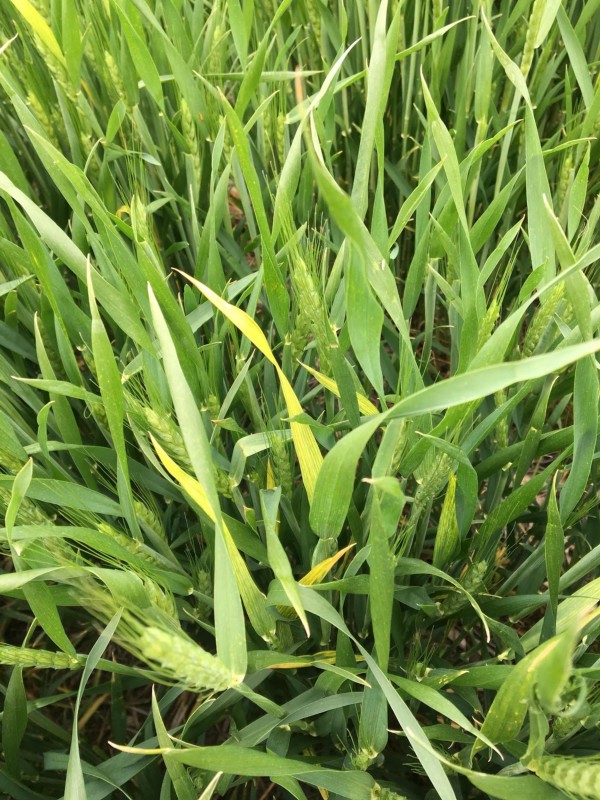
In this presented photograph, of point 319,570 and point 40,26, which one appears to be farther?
point 40,26

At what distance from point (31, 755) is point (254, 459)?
0.41m

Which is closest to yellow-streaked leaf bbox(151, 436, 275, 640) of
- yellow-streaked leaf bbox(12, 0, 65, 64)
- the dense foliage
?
the dense foliage

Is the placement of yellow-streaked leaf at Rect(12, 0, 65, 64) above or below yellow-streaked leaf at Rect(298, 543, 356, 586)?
above

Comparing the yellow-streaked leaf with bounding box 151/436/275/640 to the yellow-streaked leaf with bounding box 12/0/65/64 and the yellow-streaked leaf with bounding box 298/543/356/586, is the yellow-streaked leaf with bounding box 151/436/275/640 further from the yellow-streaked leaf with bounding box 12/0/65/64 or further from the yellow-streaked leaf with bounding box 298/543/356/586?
the yellow-streaked leaf with bounding box 12/0/65/64

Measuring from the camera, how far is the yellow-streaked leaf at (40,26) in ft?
1.89

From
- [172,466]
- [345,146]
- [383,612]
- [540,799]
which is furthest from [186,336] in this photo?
[345,146]

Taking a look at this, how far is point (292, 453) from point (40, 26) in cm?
50

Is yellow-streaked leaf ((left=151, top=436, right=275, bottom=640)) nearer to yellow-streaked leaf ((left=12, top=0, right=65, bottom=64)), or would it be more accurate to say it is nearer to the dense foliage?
the dense foliage

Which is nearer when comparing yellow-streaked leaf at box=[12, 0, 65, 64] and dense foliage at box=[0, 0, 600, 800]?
dense foliage at box=[0, 0, 600, 800]

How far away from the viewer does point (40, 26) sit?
2.02ft

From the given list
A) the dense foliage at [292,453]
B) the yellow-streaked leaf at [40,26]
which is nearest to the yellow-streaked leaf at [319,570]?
the dense foliage at [292,453]

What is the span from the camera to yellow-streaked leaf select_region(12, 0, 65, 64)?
58 cm

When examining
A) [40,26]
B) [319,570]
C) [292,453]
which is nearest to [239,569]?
[319,570]

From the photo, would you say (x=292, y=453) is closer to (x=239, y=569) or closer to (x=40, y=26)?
(x=239, y=569)
